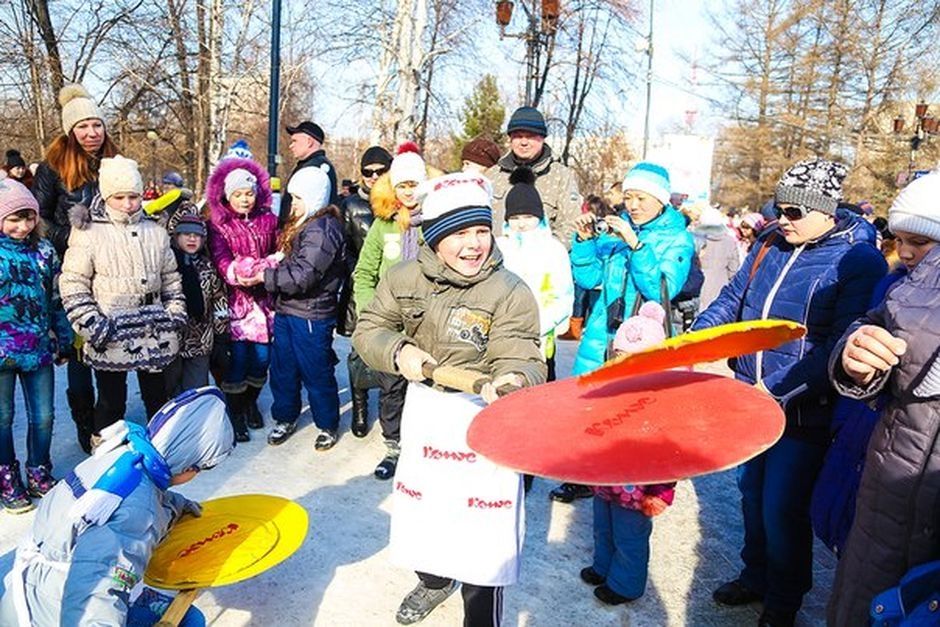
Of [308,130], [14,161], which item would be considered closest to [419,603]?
[308,130]

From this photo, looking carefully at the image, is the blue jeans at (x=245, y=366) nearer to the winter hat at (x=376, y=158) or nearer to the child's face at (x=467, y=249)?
the winter hat at (x=376, y=158)

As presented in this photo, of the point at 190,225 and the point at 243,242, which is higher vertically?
the point at 190,225

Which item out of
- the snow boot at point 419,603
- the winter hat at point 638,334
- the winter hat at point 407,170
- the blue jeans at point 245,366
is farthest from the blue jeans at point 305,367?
the winter hat at point 638,334

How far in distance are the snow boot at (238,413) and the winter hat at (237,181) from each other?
1.41m

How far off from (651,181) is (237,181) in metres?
2.67

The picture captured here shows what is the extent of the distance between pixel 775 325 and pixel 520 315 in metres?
1.05

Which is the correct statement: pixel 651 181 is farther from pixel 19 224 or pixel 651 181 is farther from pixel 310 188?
pixel 19 224

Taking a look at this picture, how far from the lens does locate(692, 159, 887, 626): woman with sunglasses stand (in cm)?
247

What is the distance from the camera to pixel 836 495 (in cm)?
246

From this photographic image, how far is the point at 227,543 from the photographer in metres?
2.45

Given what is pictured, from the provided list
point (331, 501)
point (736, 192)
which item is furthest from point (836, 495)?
point (736, 192)

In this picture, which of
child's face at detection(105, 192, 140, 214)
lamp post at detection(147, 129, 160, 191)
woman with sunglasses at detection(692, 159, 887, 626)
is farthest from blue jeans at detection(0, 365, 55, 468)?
lamp post at detection(147, 129, 160, 191)

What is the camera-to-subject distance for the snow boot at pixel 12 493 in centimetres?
342

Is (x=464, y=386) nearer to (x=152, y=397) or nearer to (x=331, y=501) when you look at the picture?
(x=331, y=501)
